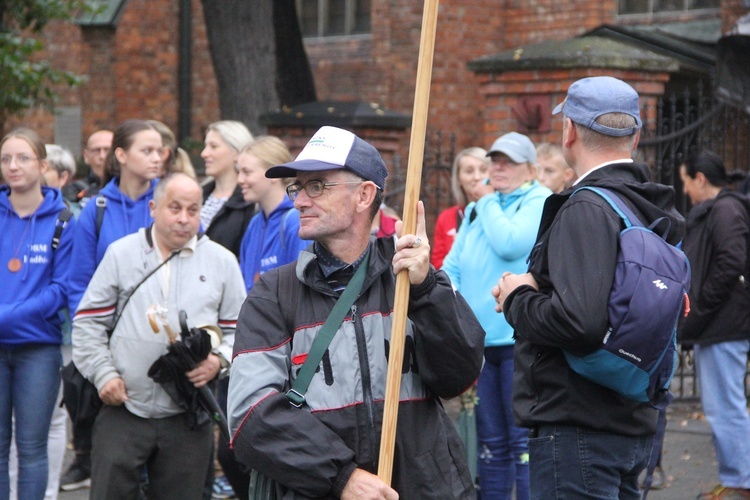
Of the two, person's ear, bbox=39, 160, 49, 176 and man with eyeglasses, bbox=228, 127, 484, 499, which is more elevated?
person's ear, bbox=39, 160, 49, 176

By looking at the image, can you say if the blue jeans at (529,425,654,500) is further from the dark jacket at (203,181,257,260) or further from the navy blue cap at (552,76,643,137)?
the dark jacket at (203,181,257,260)

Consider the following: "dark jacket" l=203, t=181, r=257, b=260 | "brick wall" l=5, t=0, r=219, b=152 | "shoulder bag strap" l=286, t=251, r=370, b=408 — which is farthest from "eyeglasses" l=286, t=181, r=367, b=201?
"brick wall" l=5, t=0, r=219, b=152

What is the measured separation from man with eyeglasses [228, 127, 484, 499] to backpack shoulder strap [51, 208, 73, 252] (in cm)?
273

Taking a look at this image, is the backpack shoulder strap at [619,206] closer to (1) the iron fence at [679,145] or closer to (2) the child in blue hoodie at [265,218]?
(2) the child in blue hoodie at [265,218]

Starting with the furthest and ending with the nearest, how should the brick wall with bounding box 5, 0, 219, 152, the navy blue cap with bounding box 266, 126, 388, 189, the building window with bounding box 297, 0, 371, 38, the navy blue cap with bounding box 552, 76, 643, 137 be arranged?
the brick wall with bounding box 5, 0, 219, 152
the building window with bounding box 297, 0, 371, 38
the navy blue cap with bounding box 552, 76, 643, 137
the navy blue cap with bounding box 266, 126, 388, 189

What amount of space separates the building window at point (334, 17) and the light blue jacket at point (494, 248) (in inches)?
484

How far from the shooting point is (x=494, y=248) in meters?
5.95

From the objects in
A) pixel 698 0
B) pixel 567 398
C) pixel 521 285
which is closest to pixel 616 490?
pixel 567 398

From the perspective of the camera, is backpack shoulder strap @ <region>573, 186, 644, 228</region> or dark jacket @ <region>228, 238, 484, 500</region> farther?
backpack shoulder strap @ <region>573, 186, 644, 228</region>

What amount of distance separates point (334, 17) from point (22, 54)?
24.6ft

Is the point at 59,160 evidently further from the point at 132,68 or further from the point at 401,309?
the point at 132,68

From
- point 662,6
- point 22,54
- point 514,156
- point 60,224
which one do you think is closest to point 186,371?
point 60,224

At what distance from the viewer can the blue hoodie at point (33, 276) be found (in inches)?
220

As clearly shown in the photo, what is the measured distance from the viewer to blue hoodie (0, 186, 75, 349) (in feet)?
18.3
